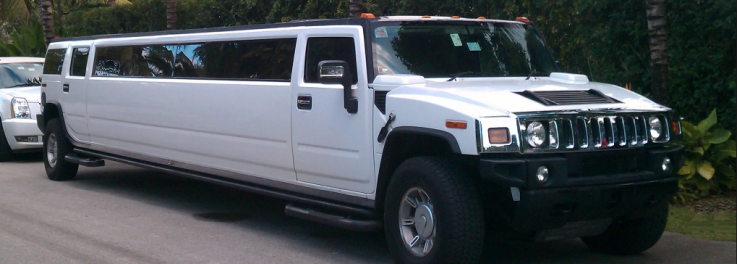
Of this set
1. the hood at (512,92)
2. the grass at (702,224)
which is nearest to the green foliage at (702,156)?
the grass at (702,224)

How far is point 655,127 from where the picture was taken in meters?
5.61

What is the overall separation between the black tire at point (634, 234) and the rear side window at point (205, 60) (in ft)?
9.91

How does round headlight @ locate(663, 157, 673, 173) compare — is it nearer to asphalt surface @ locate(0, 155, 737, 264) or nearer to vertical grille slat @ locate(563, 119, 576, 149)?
vertical grille slat @ locate(563, 119, 576, 149)

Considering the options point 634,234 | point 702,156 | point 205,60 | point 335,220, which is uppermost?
point 205,60

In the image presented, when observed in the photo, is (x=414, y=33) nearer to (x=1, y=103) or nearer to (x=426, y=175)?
(x=426, y=175)

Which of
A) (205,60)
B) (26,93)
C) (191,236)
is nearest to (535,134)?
(191,236)

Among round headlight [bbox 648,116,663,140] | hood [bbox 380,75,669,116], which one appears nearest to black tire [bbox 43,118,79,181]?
hood [bbox 380,75,669,116]

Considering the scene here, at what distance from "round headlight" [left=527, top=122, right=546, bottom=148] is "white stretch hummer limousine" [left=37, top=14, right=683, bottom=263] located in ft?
0.04

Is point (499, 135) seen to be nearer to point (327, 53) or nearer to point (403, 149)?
point (403, 149)

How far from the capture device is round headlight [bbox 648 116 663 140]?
559cm

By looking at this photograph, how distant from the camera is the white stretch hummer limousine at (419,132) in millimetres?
5094

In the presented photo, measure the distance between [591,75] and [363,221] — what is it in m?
5.47

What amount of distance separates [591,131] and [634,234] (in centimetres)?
131

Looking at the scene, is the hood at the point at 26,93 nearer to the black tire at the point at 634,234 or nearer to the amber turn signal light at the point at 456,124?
the amber turn signal light at the point at 456,124
